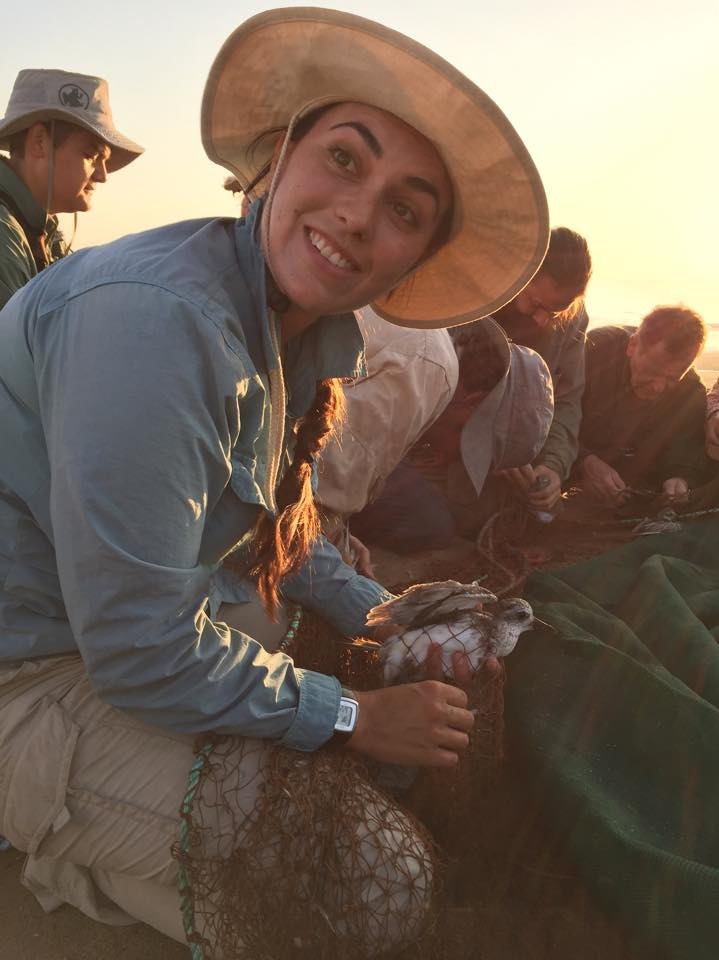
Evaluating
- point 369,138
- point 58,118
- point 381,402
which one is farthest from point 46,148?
point 369,138

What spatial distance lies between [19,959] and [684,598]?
88.9 inches

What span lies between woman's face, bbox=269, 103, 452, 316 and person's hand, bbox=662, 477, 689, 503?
3.30m

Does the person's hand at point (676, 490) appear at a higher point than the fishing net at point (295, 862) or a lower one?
higher

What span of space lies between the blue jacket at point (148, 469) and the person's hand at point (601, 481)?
3.39 meters

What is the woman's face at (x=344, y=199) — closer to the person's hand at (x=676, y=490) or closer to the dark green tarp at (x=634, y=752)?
the dark green tarp at (x=634, y=752)

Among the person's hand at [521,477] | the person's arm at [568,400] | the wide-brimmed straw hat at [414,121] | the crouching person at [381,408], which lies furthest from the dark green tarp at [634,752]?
the person's arm at [568,400]

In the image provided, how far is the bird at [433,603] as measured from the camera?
6.25 feet

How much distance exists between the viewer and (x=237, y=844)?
144 centimetres

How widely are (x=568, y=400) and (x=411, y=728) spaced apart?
134 inches

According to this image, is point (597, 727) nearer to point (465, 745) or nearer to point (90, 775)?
point (465, 745)

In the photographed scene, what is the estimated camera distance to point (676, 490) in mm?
4359

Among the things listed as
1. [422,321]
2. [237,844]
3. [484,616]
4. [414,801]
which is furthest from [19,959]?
[422,321]

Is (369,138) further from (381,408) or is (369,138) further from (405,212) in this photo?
(381,408)

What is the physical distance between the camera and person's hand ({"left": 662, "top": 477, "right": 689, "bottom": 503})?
422 centimetres
